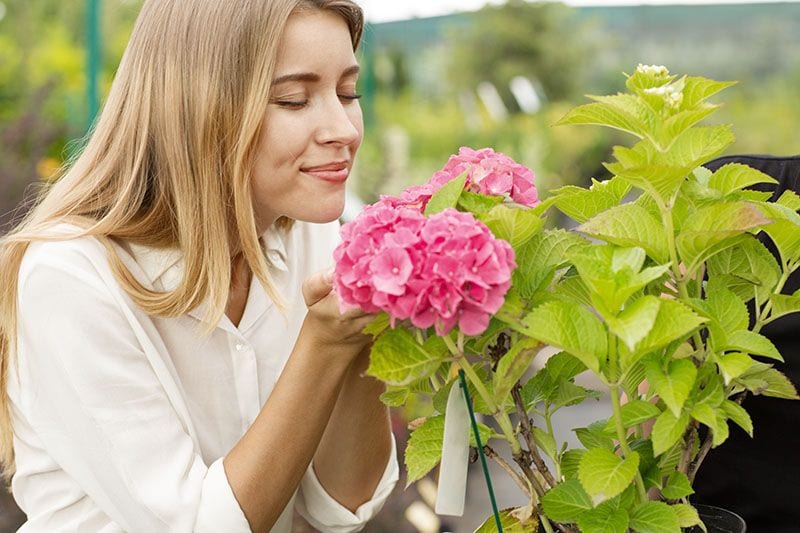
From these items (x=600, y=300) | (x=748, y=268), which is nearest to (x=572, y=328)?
(x=600, y=300)

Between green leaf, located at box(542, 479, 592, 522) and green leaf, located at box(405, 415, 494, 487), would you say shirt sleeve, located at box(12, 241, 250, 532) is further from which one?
green leaf, located at box(542, 479, 592, 522)

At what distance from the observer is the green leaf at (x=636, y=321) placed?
3.31 ft

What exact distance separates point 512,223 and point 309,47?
1.88 feet

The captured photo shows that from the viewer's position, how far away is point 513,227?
1.12 metres

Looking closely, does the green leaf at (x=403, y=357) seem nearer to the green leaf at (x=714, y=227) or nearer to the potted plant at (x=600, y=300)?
the potted plant at (x=600, y=300)

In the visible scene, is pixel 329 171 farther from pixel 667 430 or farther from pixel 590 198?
pixel 667 430

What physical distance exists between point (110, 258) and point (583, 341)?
2.60 feet

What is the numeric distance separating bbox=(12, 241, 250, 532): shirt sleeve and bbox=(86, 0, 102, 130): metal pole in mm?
2302

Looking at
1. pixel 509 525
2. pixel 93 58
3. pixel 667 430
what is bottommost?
pixel 509 525

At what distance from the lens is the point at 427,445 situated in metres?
1.22

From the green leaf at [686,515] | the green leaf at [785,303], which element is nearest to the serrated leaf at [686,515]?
the green leaf at [686,515]

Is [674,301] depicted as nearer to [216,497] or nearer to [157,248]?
[216,497]

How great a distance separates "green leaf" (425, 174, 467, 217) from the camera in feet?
3.74

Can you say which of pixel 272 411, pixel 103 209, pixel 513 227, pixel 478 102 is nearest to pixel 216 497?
pixel 272 411
